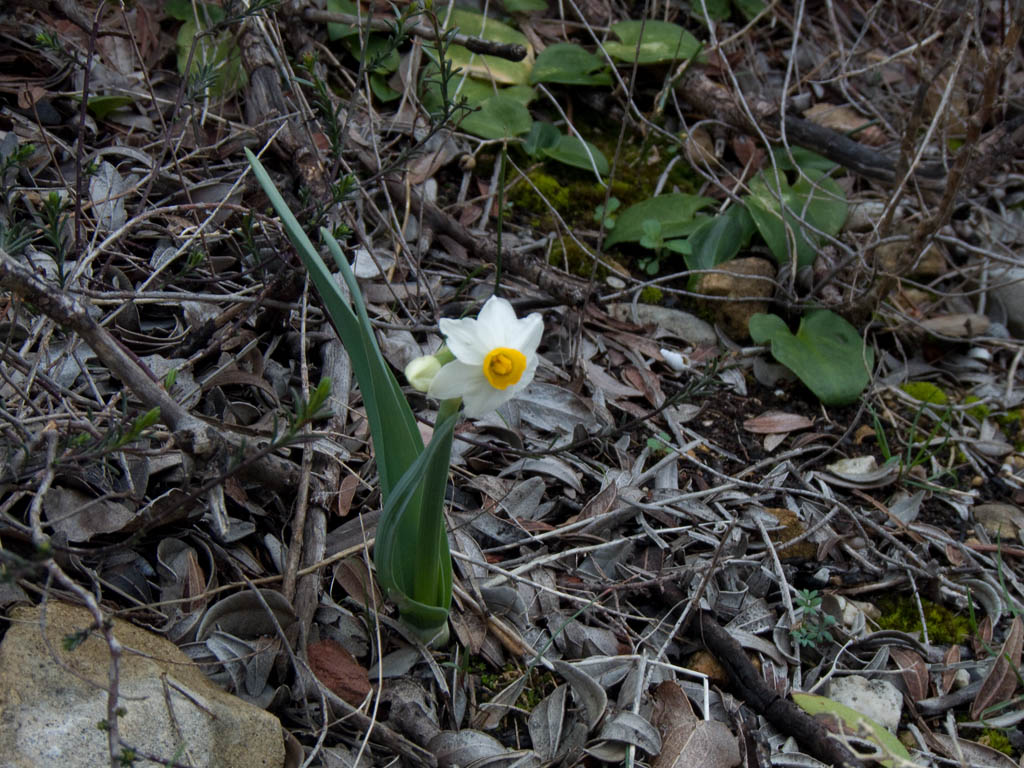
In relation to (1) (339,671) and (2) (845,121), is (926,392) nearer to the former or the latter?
(2) (845,121)

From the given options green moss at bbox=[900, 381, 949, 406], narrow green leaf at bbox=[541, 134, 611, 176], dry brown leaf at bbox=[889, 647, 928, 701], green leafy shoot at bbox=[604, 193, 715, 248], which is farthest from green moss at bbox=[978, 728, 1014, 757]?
narrow green leaf at bbox=[541, 134, 611, 176]

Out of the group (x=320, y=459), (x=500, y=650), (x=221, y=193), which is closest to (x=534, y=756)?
(x=500, y=650)

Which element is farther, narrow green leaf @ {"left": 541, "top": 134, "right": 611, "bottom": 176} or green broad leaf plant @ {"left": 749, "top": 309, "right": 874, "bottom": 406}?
narrow green leaf @ {"left": 541, "top": 134, "right": 611, "bottom": 176}

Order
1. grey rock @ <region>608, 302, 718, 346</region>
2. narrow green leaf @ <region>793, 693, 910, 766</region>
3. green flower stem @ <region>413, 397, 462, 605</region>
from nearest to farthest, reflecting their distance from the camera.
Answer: green flower stem @ <region>413, 397, 462, 605</region> → narrow green leaf @ <region>793, 693, 910, 766</region> → grey rock @ <region>608, 302, 718, 346</region>

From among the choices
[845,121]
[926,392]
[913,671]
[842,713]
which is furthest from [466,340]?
[845,121]

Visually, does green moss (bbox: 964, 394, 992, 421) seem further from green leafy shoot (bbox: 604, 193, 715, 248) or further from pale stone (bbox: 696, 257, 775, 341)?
green leafy shoot (bbox: 604, 193, 715, 248)

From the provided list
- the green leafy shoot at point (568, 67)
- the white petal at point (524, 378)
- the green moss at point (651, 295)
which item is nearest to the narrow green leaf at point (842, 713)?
the white petal at point (524, 378)
